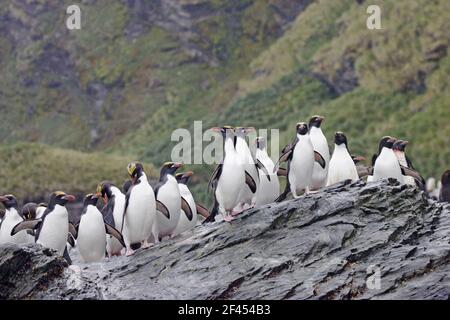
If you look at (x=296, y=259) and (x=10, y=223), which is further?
(x=10, y=223)

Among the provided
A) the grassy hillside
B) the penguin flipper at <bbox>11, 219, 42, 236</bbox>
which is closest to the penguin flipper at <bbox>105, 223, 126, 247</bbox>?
the penguin flipper at <bbox>11, 219, 42, 236</bbox>

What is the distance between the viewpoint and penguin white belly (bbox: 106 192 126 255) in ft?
50.1

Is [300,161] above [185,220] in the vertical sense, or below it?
above

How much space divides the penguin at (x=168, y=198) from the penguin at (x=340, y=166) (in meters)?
2.94

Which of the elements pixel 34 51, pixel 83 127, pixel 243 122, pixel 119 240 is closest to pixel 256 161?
pixel 119 240

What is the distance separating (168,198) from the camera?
48.1ft

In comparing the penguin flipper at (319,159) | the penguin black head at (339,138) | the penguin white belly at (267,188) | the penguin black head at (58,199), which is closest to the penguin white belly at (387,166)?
Result: the penguin black head at (339,138)

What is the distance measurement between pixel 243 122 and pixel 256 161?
35201 mm

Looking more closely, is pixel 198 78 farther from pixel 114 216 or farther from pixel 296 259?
pixel 296 259

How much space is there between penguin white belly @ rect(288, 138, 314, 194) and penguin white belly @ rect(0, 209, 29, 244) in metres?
4.06

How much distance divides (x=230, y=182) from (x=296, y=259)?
2007 mm

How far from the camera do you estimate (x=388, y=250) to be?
12.8 m

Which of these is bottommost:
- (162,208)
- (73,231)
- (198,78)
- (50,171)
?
(50,171)

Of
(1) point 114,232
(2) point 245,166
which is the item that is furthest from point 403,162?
(1) point 114,232
